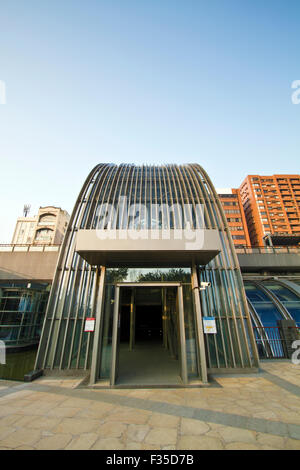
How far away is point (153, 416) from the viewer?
14.3 ft

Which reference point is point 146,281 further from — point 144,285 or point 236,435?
point 236,435

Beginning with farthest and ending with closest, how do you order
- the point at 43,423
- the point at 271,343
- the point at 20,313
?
the point at 20,313 < the point at 271,343 < the point at 43,423

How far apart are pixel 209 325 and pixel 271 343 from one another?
4438 millimetres

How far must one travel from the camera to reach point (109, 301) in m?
7.39

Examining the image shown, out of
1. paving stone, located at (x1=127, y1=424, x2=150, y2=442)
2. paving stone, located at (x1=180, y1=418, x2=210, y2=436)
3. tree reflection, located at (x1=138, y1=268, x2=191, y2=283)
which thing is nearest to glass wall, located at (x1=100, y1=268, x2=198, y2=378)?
tree reflection, located at (x1=138, y1=268, x2=191, y2=283)

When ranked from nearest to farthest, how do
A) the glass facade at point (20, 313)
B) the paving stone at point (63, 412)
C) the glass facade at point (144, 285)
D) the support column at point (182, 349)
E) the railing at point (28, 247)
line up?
1. the paving stone at point (63, 412)
2. the support column at point (182, 349)
3. the glass facade at point (144, 285)
4. the glass facade at point (20, 313)
5. the railing at point (28, 247)

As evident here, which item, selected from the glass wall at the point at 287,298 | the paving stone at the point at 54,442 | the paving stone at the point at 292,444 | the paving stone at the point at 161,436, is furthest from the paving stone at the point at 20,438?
the glass wall at the point at 287,298

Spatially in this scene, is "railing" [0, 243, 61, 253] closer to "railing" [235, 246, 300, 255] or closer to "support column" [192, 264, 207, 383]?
"support column" [192, 264, 207, 383]

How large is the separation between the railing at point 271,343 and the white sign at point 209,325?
366cm

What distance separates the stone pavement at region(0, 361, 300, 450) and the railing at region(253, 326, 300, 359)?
310 centimetres

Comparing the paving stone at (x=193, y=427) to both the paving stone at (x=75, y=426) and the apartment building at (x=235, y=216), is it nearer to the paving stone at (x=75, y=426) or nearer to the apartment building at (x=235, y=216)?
the paving stone at (x=75, y=426)

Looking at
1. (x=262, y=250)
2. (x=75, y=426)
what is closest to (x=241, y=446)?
(x=75, y=426)

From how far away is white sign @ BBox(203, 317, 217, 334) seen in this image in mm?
7703

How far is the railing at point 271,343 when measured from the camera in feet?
31.1
